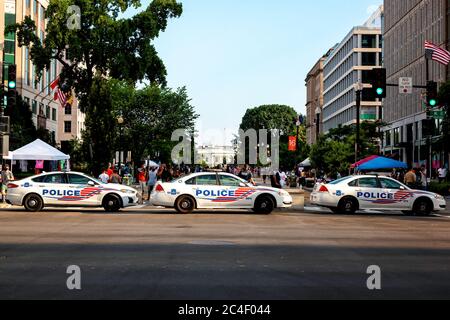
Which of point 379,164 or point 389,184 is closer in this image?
point 389,184

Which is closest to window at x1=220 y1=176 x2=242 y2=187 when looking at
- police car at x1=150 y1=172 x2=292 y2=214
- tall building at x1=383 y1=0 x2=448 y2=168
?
Result: police car at x1=150 y1=172 x2=292 y2=214

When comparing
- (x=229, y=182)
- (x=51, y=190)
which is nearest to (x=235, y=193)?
(x=229, y=182)

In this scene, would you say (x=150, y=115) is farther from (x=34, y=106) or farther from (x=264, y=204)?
(x=264, y=204)

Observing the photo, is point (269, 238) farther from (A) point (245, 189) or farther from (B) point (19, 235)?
(A) point (245, 189)

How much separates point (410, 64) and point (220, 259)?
67.2m

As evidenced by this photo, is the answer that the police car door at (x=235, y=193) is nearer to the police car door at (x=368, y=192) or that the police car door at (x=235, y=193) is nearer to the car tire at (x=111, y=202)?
the car tire at (x=111, y=202)

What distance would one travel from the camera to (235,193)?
24.2 metres

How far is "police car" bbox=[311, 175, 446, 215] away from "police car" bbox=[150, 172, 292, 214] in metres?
1.98

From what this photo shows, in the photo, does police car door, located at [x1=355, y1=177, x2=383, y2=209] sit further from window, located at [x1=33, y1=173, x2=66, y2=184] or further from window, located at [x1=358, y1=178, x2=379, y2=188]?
window, located at [x1=33, y1=173, x2=66, y2=184]

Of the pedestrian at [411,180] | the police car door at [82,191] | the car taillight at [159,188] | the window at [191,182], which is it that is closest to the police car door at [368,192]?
the window at [191,182]
